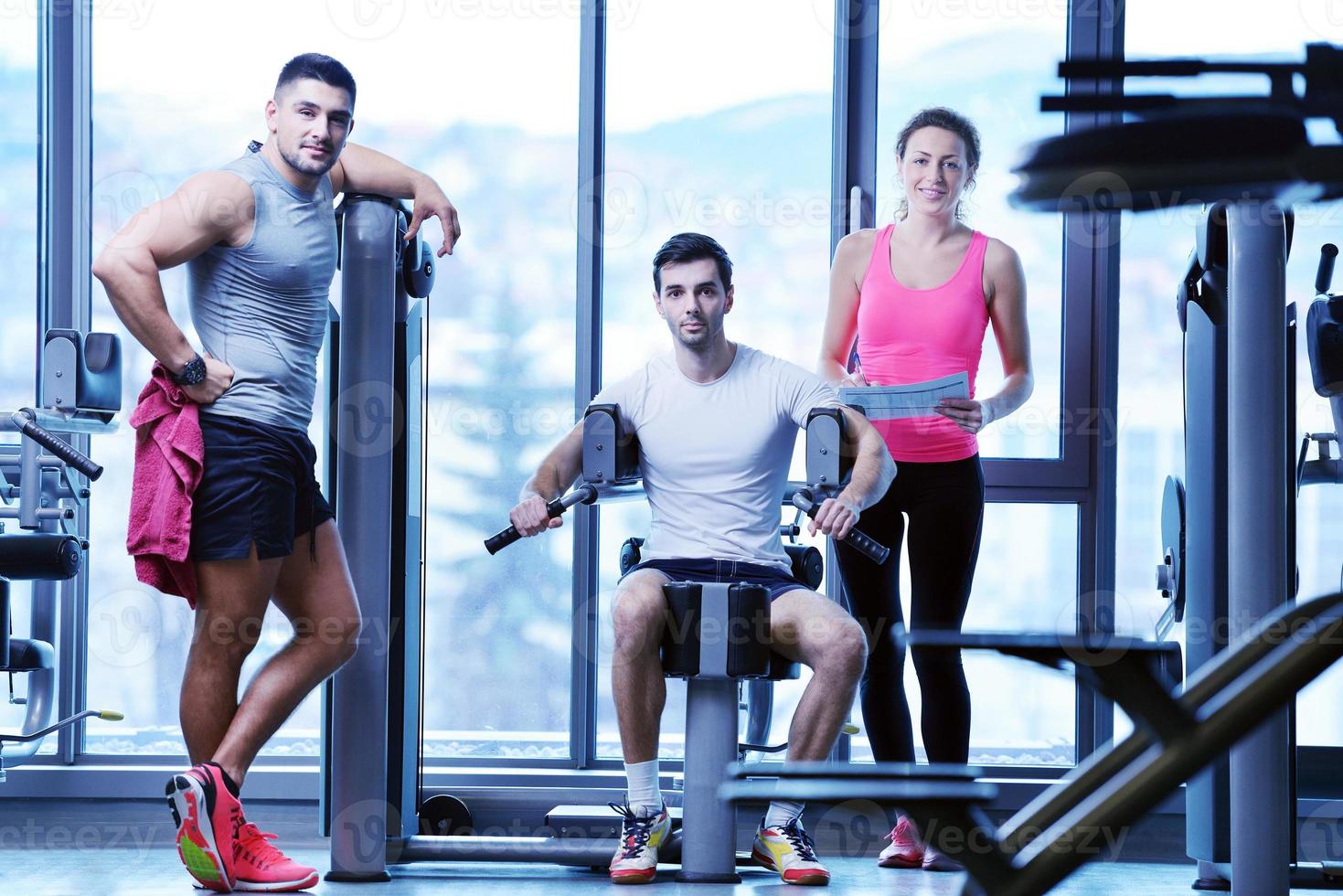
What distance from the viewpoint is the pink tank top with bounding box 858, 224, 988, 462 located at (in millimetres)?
2896

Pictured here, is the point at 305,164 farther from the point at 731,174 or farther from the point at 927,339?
the point at 731,174

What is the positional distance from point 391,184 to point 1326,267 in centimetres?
190

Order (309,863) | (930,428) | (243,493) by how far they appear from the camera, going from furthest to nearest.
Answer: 1. (309,863)
2. (930,428)
3. (243,493)

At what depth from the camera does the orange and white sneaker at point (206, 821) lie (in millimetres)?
2236

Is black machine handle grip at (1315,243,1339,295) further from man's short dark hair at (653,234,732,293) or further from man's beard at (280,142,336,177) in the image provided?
man's beard at (280,142,336,177)

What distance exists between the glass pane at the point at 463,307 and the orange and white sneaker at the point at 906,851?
1.11 m

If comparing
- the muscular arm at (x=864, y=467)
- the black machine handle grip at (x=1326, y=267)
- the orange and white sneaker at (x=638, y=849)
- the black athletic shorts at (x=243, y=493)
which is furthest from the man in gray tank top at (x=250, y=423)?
the black machine handle grip at (x=1326, y=267)

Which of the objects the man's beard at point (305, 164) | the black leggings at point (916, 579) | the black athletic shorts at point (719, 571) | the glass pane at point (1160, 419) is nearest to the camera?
the man's beard at point (305, 164)

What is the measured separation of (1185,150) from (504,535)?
1.81 meters

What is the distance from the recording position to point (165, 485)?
7.63ft

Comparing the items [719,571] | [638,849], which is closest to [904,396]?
[719,571]

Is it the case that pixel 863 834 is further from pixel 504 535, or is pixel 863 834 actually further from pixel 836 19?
pixel 836 19

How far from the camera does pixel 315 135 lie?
244cm
